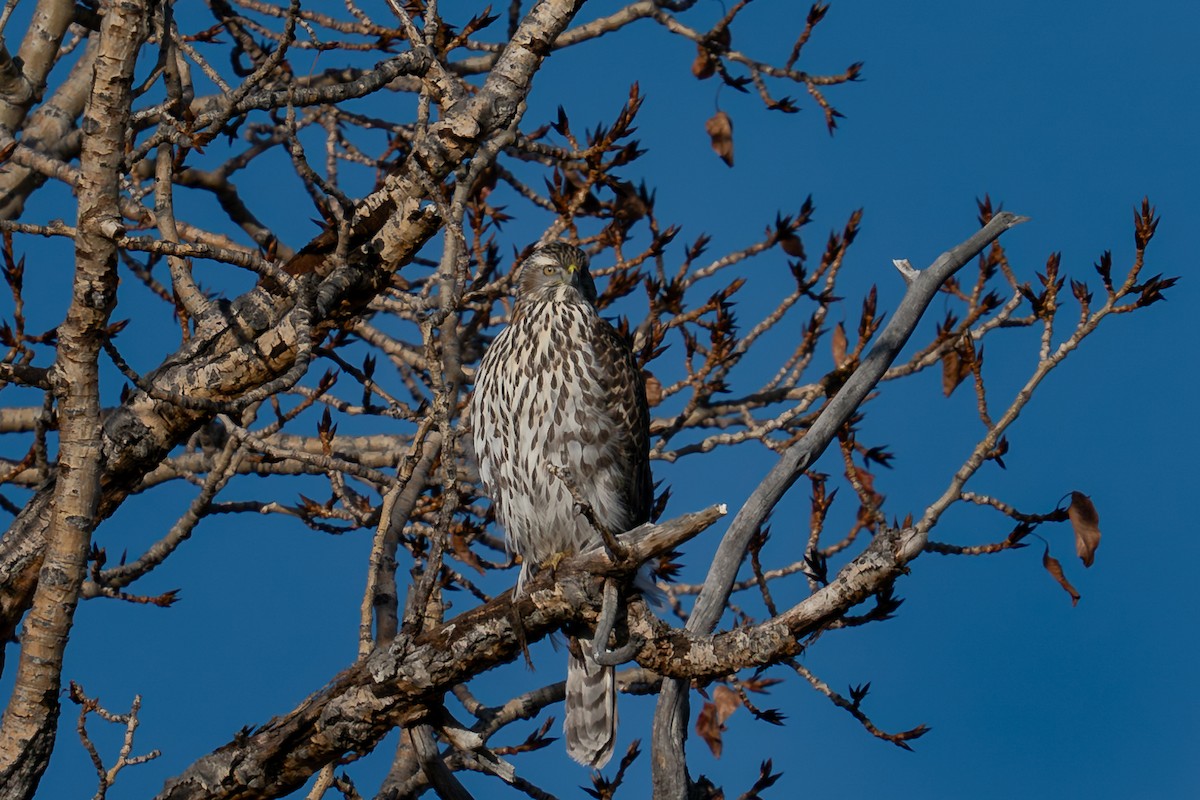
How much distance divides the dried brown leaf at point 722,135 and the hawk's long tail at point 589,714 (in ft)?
7.69

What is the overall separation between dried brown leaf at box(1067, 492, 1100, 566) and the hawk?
1.61 meters

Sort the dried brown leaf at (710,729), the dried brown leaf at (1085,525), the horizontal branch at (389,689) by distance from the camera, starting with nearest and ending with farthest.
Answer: the horizontal branch at (389,689) → the dried brown leaf at (1085,525) → the dried brown leaf at (710,729)

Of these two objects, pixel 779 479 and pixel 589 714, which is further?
pixel 589 714

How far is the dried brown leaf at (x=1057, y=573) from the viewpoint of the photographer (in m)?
4.52

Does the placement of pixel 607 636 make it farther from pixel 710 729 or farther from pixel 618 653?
pixel 710 729

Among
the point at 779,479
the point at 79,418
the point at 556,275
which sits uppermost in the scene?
the point at 556,275

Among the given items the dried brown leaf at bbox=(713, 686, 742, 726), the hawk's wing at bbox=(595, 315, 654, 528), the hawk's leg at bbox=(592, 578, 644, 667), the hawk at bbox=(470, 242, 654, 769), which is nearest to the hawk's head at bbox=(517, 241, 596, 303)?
the hawk at bbox=(470, 242, 654, 769)

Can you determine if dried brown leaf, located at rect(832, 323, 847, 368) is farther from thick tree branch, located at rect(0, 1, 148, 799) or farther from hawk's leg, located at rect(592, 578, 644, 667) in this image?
thick tree branch, located at rect(0, 1, 148, 799)

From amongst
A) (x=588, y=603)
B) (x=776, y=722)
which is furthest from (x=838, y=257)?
(x=588, y=603)

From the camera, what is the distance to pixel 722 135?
607 cm

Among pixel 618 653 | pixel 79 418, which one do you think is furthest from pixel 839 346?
pixel 79 418

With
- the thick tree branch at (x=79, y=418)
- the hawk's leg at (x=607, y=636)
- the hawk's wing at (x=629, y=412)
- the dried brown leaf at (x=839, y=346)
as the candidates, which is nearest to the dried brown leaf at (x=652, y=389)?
the hawk's wing at (x=629, y=412)

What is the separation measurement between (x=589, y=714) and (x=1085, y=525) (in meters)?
1.99

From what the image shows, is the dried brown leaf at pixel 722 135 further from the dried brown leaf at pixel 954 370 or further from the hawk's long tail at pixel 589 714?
the hawk's long tail at pixel 589 714
